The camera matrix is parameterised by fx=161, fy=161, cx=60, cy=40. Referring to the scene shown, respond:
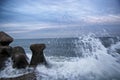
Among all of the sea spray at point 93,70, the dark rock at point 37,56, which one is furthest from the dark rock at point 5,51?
the sea spray at point 93,70

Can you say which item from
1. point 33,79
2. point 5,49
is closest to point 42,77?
point 33,79

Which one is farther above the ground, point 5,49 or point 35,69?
point 5,49

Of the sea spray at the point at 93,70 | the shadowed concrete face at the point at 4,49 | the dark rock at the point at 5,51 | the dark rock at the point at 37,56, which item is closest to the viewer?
the sea spray at the point at 93,70

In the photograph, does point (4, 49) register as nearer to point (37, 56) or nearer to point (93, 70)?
point (37, 56)

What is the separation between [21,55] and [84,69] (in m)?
4.37

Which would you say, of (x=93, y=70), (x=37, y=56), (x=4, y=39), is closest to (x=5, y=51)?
(x=4, y=39)

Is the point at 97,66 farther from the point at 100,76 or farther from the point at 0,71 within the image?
the point at 0,71

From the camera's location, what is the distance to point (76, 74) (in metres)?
9.74

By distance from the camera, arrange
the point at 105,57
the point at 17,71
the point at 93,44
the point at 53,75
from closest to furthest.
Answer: the point at 53,75
the point at 17,71
the point at 105,57
the point at 93,44

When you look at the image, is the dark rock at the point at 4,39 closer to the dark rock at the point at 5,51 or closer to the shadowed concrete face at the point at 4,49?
the shadowed concrete face at the point at 4,49

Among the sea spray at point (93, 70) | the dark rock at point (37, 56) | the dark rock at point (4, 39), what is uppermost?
the dark rock at point (4, 39)

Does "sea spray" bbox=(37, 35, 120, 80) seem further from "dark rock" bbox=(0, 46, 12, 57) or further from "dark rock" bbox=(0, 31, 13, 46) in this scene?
"dark rock" bbox=(0, 31, 13, 46)

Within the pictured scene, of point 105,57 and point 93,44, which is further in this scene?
point 93,44

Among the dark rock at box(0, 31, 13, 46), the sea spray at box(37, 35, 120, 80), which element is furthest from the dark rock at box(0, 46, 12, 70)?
the sea spray at box(37, 35, 120, 80)
